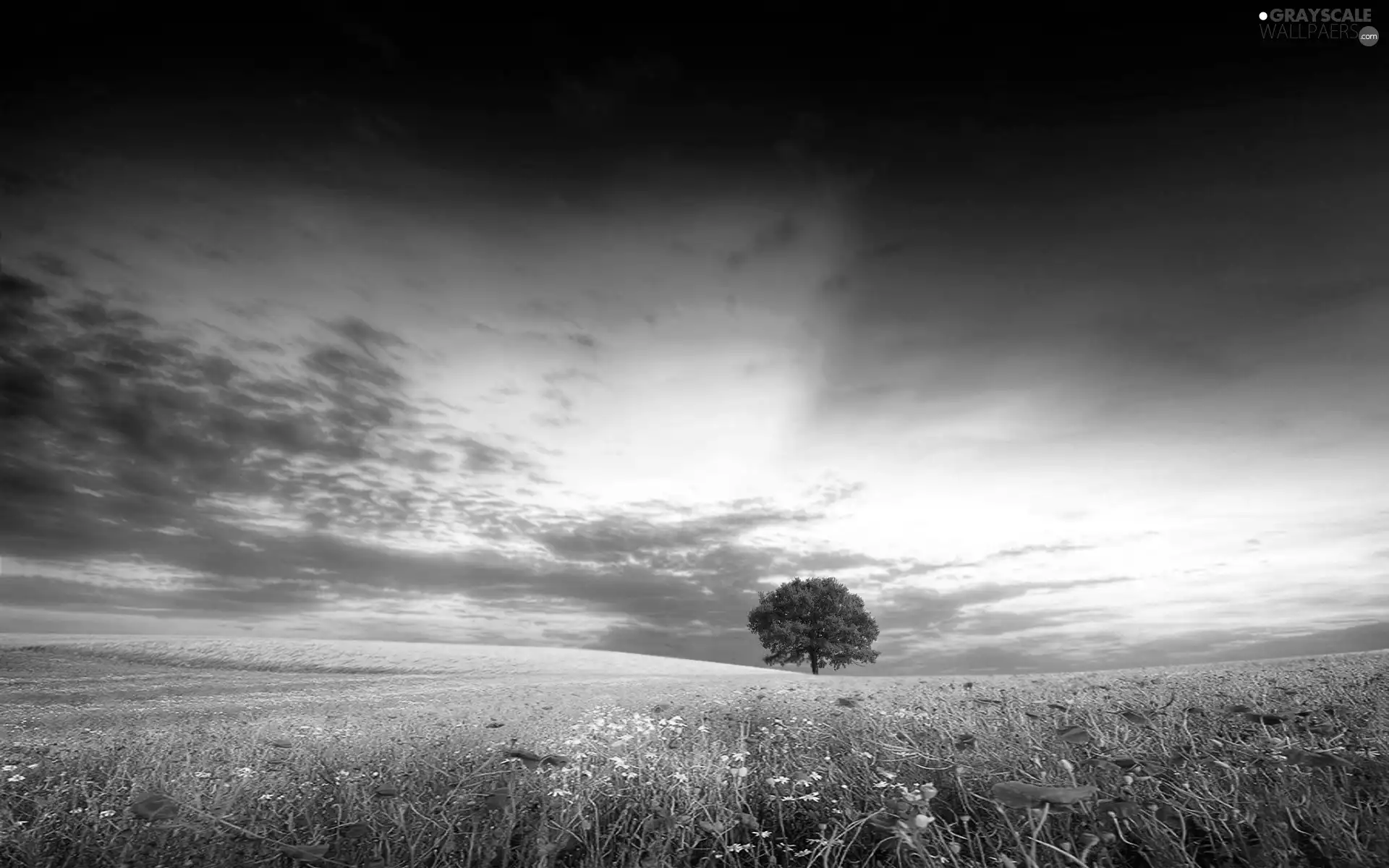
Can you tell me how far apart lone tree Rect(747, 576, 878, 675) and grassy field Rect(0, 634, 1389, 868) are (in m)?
36.9

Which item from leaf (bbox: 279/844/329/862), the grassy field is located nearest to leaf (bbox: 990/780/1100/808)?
the grassy field

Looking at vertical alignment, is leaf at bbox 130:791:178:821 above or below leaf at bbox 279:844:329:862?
below

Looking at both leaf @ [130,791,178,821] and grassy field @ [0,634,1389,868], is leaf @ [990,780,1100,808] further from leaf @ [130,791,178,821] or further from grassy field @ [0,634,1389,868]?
leaf @ [130,791,178,821]

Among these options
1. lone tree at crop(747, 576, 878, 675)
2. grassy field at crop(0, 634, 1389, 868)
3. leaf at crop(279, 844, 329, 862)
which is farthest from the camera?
lone tree at crop(747, 576, 878, 675)

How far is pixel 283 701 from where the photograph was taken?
21.6 m

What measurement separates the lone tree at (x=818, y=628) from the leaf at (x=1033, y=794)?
48.6 meters

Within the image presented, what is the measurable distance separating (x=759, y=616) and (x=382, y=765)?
47.1m

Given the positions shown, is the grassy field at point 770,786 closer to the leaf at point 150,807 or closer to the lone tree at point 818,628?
the leaf at point 150,807

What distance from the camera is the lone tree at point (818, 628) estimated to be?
161ft

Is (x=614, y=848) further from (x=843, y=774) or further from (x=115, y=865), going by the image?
(x=115, y=865)

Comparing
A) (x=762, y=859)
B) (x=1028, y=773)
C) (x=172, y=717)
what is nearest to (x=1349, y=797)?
(x=1028, y=773)

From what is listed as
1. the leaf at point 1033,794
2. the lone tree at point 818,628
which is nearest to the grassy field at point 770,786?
the leaf at point 1033,794

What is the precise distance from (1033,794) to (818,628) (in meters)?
50.0

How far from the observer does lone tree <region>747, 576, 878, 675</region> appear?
4894 cm
